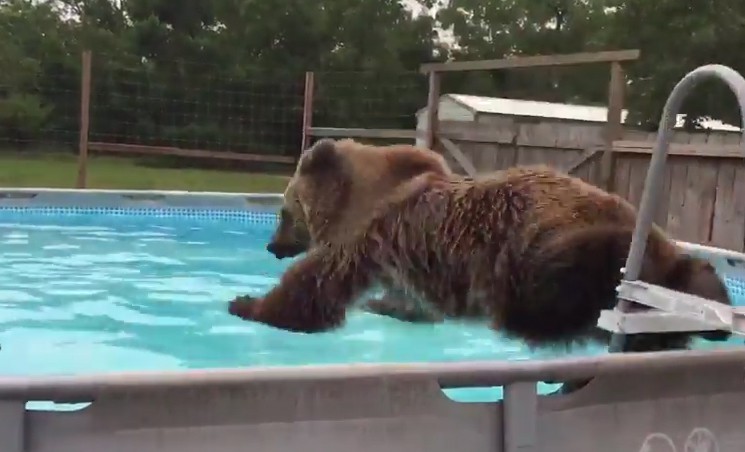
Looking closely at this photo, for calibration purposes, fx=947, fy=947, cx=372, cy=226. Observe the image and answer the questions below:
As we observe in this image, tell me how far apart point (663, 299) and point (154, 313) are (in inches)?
136

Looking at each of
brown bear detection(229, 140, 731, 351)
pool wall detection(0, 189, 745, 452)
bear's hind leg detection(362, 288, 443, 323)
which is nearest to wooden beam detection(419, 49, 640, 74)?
bear's hind leg detection(362, 288, 443, 323)

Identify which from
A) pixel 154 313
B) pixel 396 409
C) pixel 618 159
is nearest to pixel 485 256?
pixel 396 409

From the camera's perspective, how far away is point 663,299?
2.33 metres

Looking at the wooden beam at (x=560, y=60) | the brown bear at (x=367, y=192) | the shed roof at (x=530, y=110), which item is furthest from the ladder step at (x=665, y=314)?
the shed roof at (x=530, y=110)

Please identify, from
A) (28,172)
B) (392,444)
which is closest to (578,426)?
(392,444)

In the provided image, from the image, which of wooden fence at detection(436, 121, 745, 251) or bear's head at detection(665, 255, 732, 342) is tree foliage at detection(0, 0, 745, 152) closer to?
wooden fence at detection(436, 121, 745, 251)

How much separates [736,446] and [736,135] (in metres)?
11.5

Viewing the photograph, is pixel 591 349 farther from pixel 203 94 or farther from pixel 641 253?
pixel 203 94

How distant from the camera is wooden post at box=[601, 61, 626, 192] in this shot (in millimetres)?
7562

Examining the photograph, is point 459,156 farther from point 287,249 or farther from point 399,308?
point 399,308

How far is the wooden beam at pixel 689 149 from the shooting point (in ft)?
21.8

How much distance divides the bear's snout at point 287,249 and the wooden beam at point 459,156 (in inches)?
186

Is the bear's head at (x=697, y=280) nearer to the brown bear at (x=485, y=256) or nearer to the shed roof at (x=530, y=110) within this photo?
the brown bear at (x=485, y=256)

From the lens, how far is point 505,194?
129 inches
